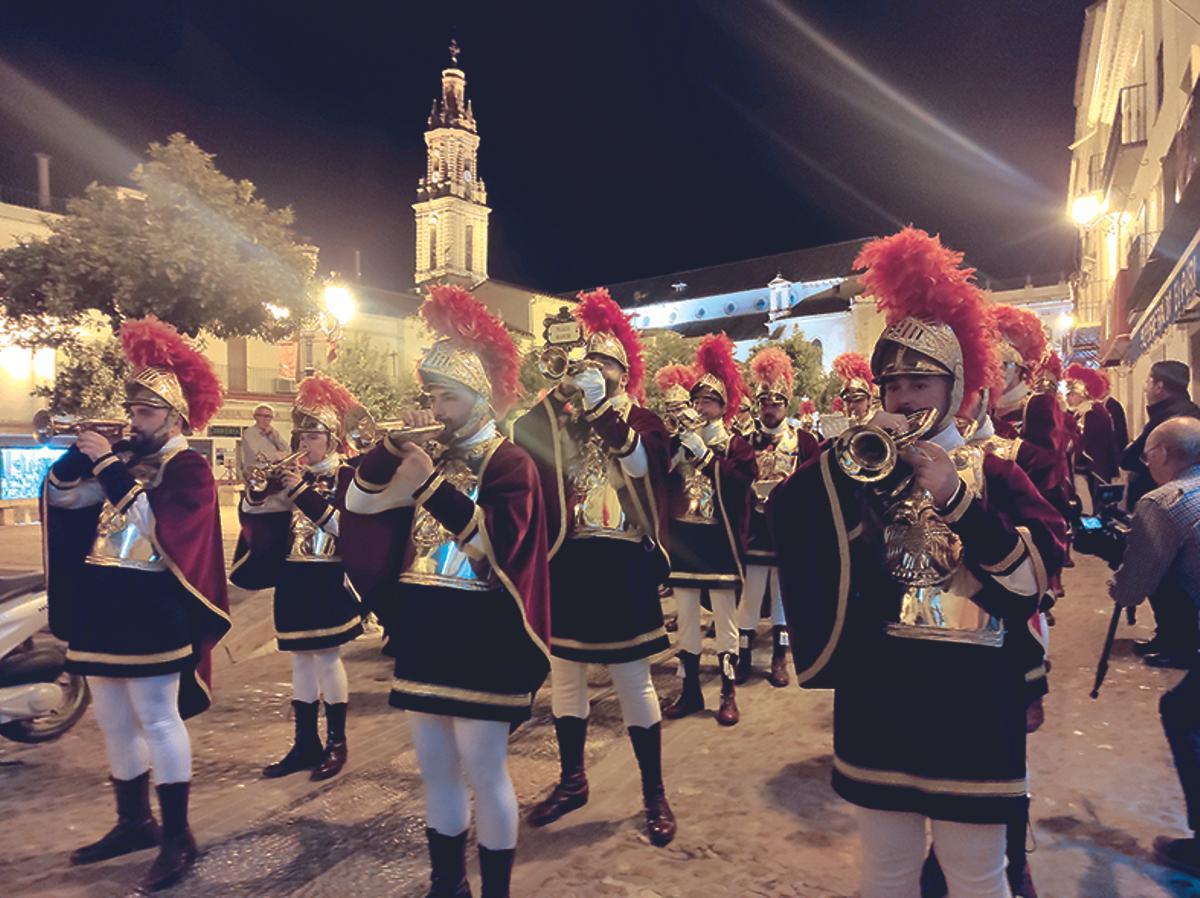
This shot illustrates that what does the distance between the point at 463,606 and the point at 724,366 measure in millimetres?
3774

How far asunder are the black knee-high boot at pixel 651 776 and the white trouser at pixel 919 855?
1803 millimetres

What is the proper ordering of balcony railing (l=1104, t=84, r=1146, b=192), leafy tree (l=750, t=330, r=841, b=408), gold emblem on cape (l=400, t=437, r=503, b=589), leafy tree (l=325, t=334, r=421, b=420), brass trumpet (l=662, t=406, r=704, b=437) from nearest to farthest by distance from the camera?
gold emblem on cape (l=400, t=437, r=503, b=589), brass trumpet (l=662, t=406, r=704, b=437), balcony railing (l=1104, t=84, r=1146, b=192), leafy tree (l=325, t=334, r=421, b=420), leafy tree (l=750, t=330, r=841, b=408)

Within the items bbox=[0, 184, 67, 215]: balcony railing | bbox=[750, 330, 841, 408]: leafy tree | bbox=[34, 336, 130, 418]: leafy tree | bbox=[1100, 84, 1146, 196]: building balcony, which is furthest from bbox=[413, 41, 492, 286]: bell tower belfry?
bbox=[34, 336, 130, 418]: leafy tree

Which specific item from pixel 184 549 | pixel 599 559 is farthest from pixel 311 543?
pixel 599 559

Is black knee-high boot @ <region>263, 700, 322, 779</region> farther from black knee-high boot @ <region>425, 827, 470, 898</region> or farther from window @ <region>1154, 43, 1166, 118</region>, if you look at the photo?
window @ <region>1154, 43, 1166, 118</region>

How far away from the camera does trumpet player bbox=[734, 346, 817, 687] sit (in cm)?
687

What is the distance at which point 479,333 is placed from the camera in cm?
362

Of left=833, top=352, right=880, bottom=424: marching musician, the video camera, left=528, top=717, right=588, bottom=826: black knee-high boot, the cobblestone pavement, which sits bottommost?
the cobblestone pavement

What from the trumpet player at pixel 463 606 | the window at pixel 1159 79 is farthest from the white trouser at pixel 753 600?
the window at pixel 1159 79

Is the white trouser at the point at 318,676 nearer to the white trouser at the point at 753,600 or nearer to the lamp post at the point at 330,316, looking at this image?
the white trouser at the point at 753,600

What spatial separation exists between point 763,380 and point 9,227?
3172 cm

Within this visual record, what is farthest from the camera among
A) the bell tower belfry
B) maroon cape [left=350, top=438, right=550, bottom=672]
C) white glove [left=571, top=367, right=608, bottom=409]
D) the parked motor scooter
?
the bell tower belfry

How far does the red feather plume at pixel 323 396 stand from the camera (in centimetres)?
548

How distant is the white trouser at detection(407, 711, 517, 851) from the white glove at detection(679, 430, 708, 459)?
279 cm
